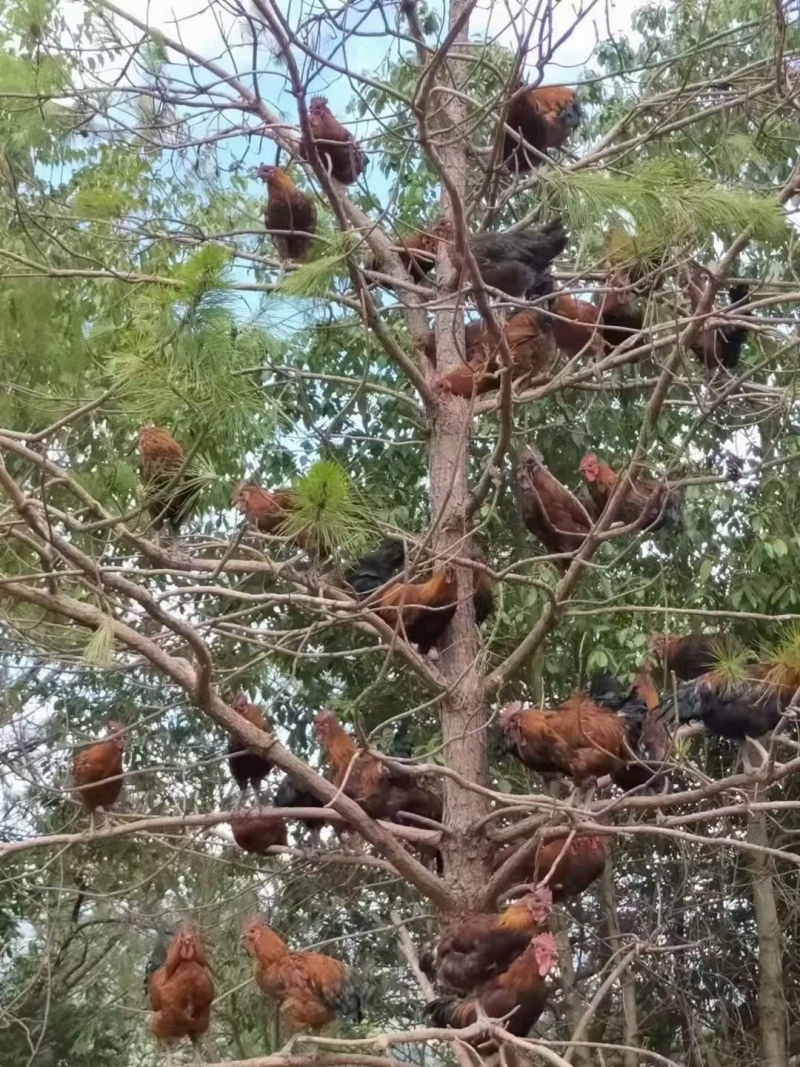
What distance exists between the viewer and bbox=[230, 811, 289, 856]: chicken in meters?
3.25

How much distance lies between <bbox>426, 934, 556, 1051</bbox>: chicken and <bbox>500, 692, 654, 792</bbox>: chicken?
456 millimetres

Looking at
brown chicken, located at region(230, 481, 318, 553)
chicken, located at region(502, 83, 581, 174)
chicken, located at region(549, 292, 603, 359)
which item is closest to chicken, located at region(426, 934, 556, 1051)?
brown chicken, located at region(230, 481, 318, 553)

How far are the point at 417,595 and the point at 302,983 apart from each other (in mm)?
1142

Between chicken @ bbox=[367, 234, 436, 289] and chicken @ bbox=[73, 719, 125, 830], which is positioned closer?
chicken @ bbox=[73, 719, 125, 830]

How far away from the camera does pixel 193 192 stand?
416 cm

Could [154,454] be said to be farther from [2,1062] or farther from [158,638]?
[2,1062]

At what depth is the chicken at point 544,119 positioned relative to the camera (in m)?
3.63

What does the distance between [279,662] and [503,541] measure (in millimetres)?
1194

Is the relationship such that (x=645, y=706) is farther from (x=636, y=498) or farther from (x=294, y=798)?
(x=294, y=798)

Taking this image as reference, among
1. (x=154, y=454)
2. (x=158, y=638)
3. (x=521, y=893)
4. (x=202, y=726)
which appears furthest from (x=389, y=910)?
(x=154, y=454)

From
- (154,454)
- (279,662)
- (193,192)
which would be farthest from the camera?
(279,662)

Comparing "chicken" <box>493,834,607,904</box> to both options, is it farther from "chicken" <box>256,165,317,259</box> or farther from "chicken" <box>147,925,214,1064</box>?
"chicken" <box>256,165,317,259</box>

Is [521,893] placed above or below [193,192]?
below

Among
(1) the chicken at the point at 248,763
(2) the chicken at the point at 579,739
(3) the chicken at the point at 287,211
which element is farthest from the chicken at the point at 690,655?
(3) the chicken at the point at 287,211
